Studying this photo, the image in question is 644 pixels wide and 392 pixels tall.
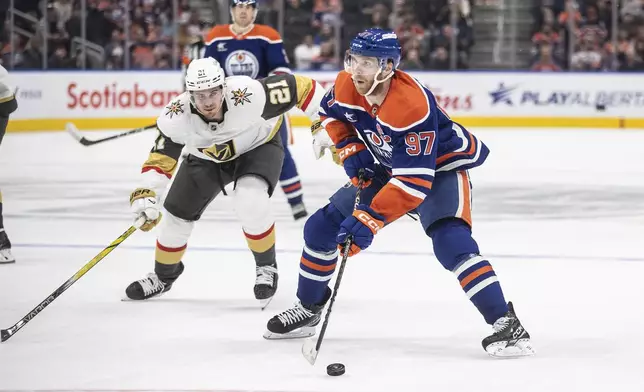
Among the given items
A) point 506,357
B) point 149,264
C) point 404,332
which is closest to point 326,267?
point 404,332

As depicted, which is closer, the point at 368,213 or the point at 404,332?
the point at 368,213

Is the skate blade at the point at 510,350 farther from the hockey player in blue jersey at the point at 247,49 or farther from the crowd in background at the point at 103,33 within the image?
the crowd in background at the point at 103,33

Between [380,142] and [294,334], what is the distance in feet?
2.46

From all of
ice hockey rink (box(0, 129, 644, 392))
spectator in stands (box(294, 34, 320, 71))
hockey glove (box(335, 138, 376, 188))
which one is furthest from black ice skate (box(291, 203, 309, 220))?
spectator in stands (box(294, 34, 320, 71))

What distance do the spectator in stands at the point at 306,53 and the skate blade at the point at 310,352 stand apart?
32.8 ft

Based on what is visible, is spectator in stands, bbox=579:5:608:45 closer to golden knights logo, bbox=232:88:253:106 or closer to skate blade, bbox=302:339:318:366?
golden knights logo, bbox=232:88:253:106

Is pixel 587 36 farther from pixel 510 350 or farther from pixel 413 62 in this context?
pixel 510 350

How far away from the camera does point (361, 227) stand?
326 cm

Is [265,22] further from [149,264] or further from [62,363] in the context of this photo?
[62,363]

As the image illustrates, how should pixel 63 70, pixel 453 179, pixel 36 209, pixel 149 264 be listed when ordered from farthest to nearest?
1. pixel 63 70
2. pixel 36 209
3. pixel 149 264
4. pixel 453 179

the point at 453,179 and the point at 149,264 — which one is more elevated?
the point at 453,179

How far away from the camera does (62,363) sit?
11.0ft

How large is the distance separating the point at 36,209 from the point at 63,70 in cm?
578

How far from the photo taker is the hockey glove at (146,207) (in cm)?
397
